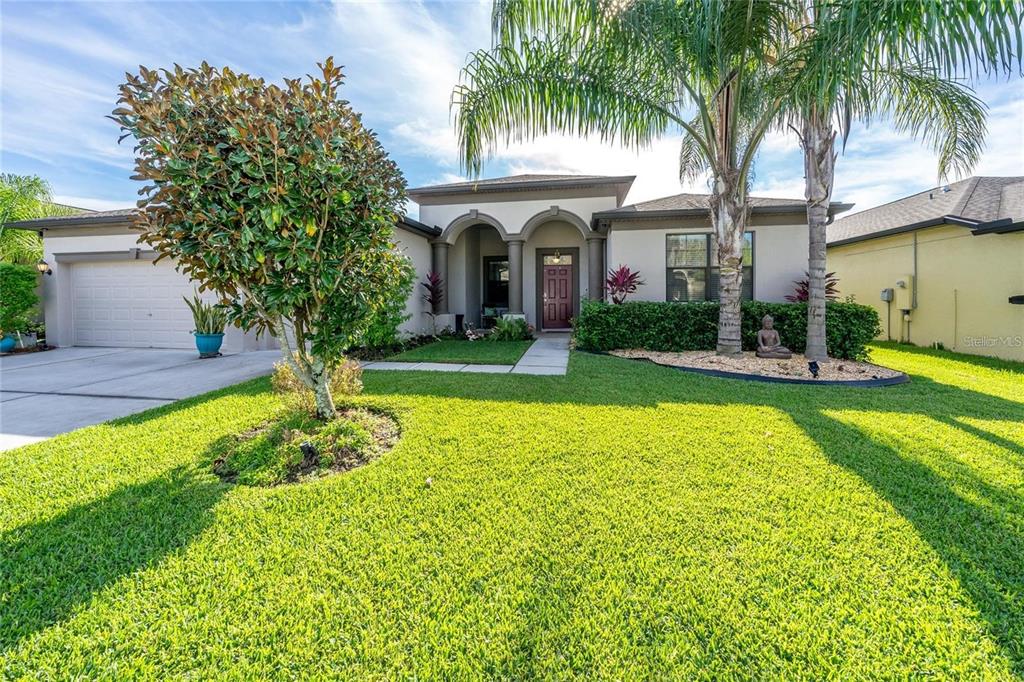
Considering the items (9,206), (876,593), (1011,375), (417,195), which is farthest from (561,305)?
(9,206)

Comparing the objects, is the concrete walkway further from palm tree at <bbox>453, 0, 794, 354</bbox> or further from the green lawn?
palm tree at <bbox>453, 0, 794, 354</bbox>

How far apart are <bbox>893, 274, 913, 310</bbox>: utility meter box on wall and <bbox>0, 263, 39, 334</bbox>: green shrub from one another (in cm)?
2306

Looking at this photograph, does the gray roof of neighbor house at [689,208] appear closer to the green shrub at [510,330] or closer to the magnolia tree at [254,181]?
the green shrub at [510,330]

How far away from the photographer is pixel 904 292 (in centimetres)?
1162

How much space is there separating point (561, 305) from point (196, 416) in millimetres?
10916

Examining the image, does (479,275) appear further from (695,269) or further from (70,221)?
(70,221)

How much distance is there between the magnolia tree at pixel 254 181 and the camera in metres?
3.22

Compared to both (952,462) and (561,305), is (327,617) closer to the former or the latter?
(952,462)

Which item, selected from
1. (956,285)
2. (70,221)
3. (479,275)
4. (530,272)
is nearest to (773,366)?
(956,285)

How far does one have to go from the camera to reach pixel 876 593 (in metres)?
2.09

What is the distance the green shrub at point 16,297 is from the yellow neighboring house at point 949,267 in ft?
73.9

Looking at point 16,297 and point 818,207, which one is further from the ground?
point 818,207

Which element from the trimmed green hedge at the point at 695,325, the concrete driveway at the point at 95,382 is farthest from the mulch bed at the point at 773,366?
the concrete driveway at the point at 95,382

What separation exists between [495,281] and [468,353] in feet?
20.8
